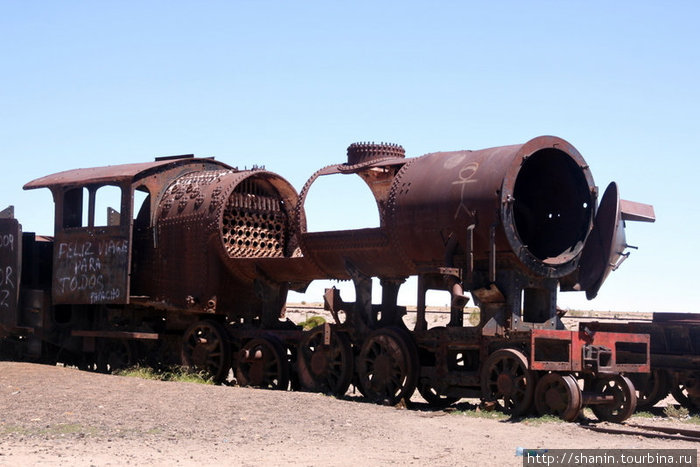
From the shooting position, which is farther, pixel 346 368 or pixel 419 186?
pixel 346 368

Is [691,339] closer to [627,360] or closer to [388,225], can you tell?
[627,360]

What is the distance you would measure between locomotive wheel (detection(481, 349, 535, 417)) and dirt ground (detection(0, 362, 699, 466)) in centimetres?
40

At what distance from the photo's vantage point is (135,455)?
8.12 m

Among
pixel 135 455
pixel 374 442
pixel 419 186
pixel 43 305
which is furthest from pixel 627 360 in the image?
pixel 43 305

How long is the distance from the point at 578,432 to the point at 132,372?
8566mm

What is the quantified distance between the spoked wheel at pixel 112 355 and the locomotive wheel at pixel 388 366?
5748 millimetres

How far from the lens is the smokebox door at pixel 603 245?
A: 13008 mm

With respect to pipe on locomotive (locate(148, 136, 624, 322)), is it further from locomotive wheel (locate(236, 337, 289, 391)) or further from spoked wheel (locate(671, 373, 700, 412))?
spoked wheel (locate(671, 373, 700, 412))

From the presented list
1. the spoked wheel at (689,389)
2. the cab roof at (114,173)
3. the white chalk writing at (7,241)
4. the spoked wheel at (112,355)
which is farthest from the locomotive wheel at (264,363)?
the spoked wheel at (689,389)

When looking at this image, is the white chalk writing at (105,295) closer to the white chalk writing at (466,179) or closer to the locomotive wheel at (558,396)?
the white chalk writing at (466,179)

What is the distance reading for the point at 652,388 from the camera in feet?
46.7

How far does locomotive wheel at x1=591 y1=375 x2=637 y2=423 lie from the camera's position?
1198 cm

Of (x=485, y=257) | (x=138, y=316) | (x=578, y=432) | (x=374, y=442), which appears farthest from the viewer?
(x=138, y=316)

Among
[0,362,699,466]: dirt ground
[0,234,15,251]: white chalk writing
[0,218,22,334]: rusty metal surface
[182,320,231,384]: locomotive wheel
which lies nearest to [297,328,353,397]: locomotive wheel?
[0,362,699,466]: dirt ground
